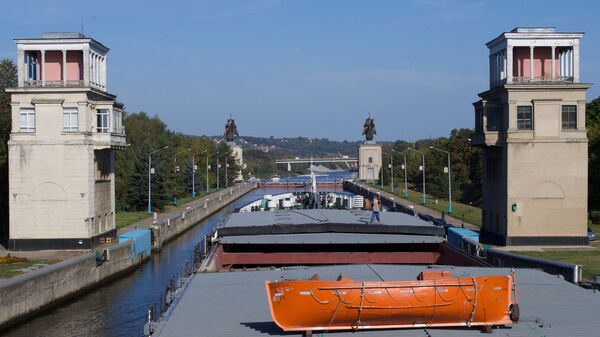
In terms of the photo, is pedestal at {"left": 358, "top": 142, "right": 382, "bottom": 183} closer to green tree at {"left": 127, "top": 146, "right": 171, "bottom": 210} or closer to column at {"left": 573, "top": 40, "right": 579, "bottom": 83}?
green tree at {"left": 127, "top": 146, "right": 171, "bottom": 210}

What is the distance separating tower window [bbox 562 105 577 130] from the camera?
49219 millimetres

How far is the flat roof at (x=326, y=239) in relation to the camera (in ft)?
101

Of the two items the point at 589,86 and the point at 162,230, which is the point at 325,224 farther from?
the point at 162,230

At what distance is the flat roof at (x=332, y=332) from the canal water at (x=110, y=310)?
38.7ft

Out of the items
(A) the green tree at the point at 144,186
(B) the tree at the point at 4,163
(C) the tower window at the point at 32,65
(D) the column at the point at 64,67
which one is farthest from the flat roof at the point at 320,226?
(A) the green tree at the point at 144,186

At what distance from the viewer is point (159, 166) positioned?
86938mm

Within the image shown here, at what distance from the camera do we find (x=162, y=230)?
2491 inches

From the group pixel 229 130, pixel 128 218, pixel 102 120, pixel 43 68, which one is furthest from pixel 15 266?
pixel 229 130

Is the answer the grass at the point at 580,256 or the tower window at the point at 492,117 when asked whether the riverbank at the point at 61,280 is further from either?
the tower window at the point at 492,117

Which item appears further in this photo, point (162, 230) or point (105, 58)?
point (162, 230)

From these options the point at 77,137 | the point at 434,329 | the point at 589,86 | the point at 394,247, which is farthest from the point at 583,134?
the point at 434,329

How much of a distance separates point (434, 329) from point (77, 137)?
38.2m

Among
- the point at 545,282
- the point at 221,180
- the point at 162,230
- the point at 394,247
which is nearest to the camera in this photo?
the point at 545,282

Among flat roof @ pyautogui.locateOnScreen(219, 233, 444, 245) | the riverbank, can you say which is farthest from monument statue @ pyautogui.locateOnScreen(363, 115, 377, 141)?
flat roof @ pyautogui.locateOnScreen(219, 233, 444, 245)
